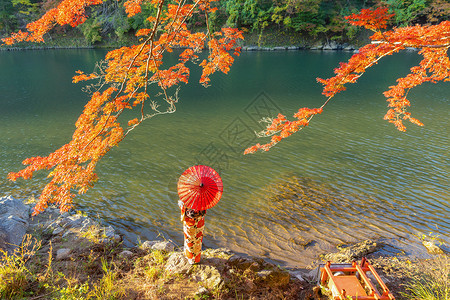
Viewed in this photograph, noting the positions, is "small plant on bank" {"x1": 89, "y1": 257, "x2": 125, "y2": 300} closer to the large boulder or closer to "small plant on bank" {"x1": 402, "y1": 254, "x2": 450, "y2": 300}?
the large boulder

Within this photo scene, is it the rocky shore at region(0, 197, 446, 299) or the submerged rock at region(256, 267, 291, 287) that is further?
the submerged rock at region(256, 267, 291, 287)

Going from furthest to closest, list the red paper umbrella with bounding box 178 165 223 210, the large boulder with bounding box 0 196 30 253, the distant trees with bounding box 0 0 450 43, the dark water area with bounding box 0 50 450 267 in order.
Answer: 1. the distant trees with bounding box 0 0 450 43
2. the dark water area with bounding box 0 50 450 267
3. the large boulder with bounding box 0 196 30 253
4. the red paper umbrella with bounding box 178 165 223 210

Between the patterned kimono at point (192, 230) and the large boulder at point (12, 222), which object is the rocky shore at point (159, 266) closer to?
the large boulder at point (12, 222)

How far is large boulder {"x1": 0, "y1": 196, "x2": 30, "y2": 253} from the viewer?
4258 millimetres

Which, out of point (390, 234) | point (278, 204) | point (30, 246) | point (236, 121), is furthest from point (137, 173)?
point (390, 234)

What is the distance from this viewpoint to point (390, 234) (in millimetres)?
5188

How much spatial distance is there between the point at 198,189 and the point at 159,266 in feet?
4.65

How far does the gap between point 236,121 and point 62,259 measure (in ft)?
29.3

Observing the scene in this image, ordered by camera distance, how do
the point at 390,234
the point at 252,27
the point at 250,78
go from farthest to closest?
the point at 252,27
the point at 250,78
the point at 390,234

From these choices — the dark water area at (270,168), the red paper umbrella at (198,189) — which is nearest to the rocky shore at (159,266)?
the dark water area at (270,168)

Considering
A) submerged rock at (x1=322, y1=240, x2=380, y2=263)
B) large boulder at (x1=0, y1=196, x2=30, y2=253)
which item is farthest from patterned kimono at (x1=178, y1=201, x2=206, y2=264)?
large boulder at (x1=0, y1=196, x2=30, y2=253)

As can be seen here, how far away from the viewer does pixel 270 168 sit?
791 centimetres

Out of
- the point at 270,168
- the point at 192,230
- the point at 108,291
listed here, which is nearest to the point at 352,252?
the point at 192,230

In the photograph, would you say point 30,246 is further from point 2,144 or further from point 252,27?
point 252,27
